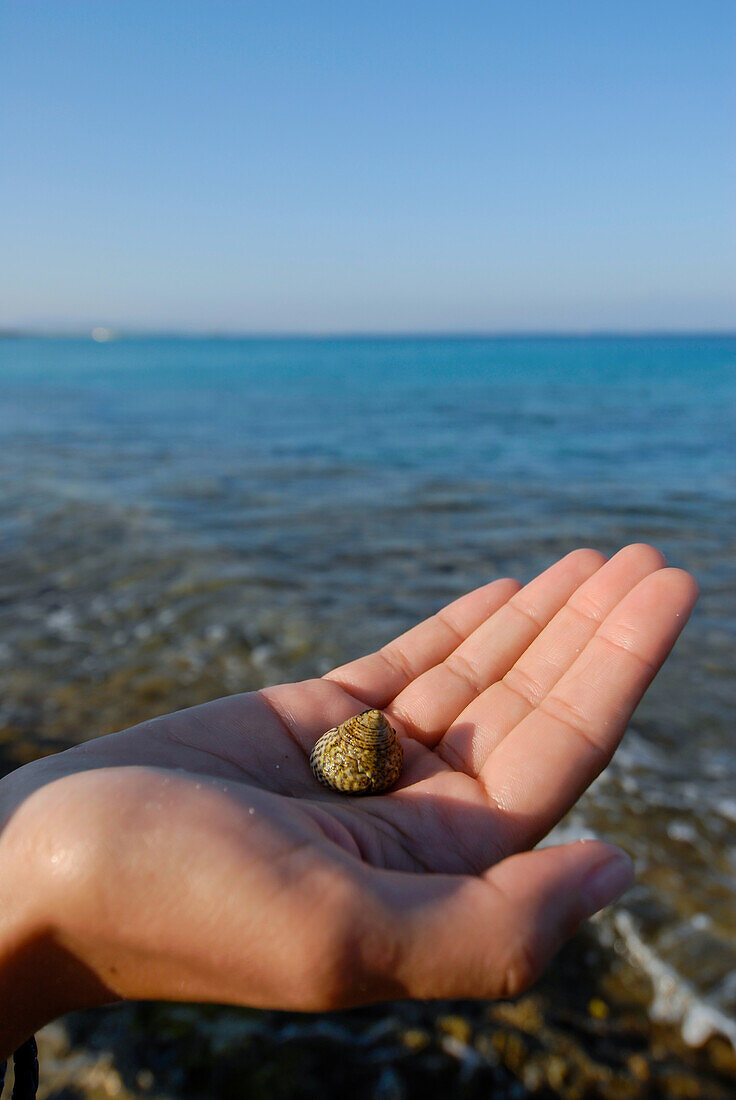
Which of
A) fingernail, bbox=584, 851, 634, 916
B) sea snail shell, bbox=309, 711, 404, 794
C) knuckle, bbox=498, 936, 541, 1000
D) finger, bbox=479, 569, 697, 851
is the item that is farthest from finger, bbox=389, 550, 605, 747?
knuckle, bbox=498, 936, 541, 1000

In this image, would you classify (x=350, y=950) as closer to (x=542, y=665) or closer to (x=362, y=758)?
(x=362, y=758)

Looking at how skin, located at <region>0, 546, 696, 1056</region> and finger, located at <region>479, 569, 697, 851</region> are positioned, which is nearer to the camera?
skin, located at <region>0, 546, 696, 1056</region>

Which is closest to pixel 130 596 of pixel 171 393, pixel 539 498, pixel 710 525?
pixel 539 498

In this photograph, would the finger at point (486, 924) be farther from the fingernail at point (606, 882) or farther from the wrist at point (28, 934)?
the wrist at point (28, 934)

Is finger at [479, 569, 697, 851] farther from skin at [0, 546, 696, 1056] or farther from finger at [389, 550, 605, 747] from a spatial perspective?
finger at [389, 550, 605, 747]

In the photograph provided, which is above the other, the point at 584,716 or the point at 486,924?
the point at 584,716

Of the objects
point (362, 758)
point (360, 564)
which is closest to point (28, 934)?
point (362, 758)

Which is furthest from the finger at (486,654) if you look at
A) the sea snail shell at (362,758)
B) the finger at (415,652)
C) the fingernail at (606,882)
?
the fingernail at (606,882)
